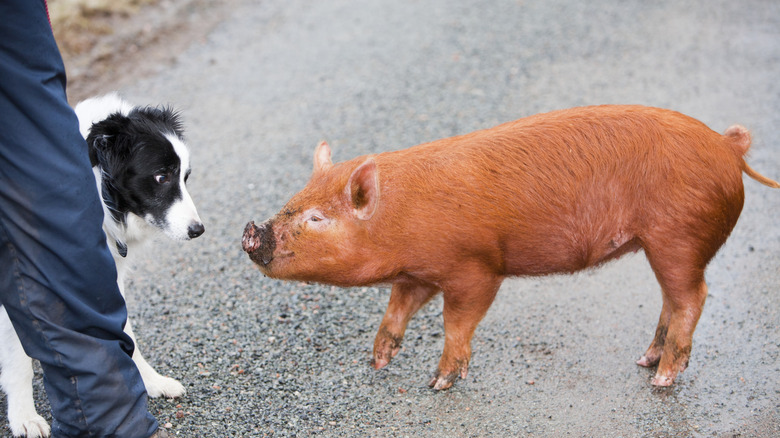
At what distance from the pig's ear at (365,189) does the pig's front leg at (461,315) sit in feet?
1.89

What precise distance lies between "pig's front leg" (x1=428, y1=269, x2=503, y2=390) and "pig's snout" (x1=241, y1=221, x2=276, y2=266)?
2.96 feet

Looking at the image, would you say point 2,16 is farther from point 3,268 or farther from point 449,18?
point 449,18

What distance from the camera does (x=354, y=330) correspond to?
14.6ft

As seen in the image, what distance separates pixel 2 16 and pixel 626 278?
4.02 metres

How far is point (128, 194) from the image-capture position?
3514mm

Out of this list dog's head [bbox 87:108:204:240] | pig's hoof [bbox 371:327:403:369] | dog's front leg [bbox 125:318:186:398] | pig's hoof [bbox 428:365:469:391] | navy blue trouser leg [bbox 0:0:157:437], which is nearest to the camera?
navy blue trouser leg [bbox 0:0:157:437]

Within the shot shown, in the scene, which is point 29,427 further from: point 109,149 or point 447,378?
point 447,378

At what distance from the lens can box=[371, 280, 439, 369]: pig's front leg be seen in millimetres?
3957

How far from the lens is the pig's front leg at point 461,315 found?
3629 mm

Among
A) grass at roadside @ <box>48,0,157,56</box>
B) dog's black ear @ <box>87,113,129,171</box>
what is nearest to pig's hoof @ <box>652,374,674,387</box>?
dog's black ear @ <box>87,113,129,171</box>

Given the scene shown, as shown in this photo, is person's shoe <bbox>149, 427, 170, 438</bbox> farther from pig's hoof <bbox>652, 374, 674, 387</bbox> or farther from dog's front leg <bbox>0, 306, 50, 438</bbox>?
pig's hoof <bbox>652, 374, 674, 387</bbox>

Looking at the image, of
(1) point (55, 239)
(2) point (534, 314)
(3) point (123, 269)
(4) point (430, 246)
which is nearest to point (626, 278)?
(2) point (534, 314)

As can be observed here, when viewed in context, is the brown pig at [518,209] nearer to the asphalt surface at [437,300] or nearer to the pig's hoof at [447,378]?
the pig's hoof at [447,378]

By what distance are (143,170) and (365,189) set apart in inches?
42.8
